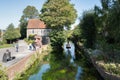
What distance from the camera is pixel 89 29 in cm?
4256

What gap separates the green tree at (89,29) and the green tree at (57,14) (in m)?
14.7

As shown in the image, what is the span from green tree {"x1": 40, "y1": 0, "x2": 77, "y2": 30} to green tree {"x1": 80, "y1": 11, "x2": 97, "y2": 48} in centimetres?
1470

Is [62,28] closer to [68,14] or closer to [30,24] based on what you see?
[68,14]

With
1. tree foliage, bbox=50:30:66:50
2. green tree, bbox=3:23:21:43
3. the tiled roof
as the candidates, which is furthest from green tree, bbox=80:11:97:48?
the tiled roof

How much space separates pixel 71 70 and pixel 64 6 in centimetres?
3313

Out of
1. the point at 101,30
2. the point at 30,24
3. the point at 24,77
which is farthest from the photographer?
the point at 30,24

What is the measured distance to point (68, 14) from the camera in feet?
198

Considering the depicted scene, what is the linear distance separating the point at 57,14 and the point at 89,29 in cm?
1778

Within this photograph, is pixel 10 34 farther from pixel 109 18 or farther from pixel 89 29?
pixel 109 18

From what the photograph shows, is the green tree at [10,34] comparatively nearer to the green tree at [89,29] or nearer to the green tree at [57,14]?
the green tree at [57,14]

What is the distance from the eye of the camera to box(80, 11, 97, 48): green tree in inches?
1666

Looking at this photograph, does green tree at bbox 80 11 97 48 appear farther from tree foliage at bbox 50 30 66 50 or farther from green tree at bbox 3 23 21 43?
green tree at bbox 3 23 21 43

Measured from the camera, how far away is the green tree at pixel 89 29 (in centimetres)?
4231

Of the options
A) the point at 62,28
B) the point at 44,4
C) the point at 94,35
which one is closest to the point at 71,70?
the point at 94,35
